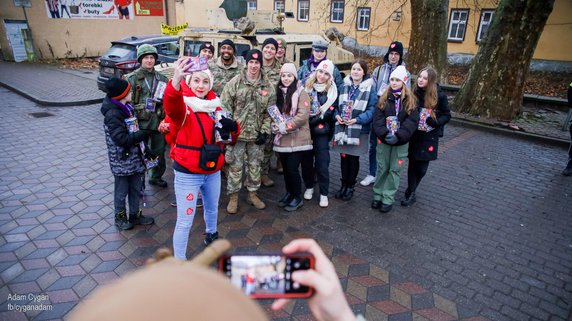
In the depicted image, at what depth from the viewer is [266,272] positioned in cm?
121

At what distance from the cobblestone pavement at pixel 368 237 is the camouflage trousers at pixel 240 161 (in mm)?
433

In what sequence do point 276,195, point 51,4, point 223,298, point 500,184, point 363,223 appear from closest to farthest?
point 223,298 → point 363,223 → point 276,195 → point 500,184 → point 51,4

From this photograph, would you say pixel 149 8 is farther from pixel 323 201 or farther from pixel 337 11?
pixel 323 201

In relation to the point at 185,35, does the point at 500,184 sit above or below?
below

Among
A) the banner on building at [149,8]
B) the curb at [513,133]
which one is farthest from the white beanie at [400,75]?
the banner on building at [149,8]

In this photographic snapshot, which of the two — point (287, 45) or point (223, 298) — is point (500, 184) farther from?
point (223, 298)

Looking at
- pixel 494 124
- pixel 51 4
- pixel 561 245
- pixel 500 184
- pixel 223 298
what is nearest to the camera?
pixel 223 298

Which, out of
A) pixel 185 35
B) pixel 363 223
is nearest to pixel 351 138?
pixel 363 223

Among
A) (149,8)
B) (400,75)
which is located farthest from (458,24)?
(400,75)

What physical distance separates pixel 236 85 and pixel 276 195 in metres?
1.83

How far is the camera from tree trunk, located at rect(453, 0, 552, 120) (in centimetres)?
906

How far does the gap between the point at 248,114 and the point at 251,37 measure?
364 cm

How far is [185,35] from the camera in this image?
7.71 m

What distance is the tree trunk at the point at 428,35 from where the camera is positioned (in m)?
11.0
